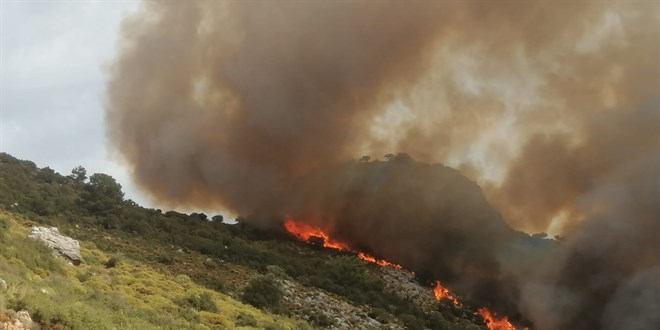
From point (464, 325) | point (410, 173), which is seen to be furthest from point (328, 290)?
point (410, 173)

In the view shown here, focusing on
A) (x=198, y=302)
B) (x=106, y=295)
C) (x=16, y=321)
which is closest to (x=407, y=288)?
(x=198, y=302)

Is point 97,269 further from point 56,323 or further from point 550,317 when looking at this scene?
point 550,317

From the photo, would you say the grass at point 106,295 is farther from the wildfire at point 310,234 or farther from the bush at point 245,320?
the wildfire at point 310,234

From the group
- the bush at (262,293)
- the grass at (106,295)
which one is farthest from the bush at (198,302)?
the bush at (262,293)

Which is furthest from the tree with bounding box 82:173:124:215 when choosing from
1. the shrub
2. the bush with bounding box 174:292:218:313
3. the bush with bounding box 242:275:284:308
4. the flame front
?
the flame front

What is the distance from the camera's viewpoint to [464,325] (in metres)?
37.7

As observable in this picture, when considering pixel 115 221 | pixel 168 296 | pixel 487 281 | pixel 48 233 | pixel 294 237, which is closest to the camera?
pixel 168 296

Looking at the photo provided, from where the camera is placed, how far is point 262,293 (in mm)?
30609

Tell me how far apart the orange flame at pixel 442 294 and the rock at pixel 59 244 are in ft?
90.7

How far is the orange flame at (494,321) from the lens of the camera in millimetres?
41656

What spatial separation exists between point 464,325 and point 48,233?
85.6 ft

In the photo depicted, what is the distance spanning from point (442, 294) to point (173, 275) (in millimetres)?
23916

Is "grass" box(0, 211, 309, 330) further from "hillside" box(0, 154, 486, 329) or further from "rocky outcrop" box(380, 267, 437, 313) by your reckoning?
"rocky outcrop" box(380, 267, 437, 313)

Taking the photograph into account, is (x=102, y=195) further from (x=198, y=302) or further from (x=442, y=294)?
(x=442, y=294)
